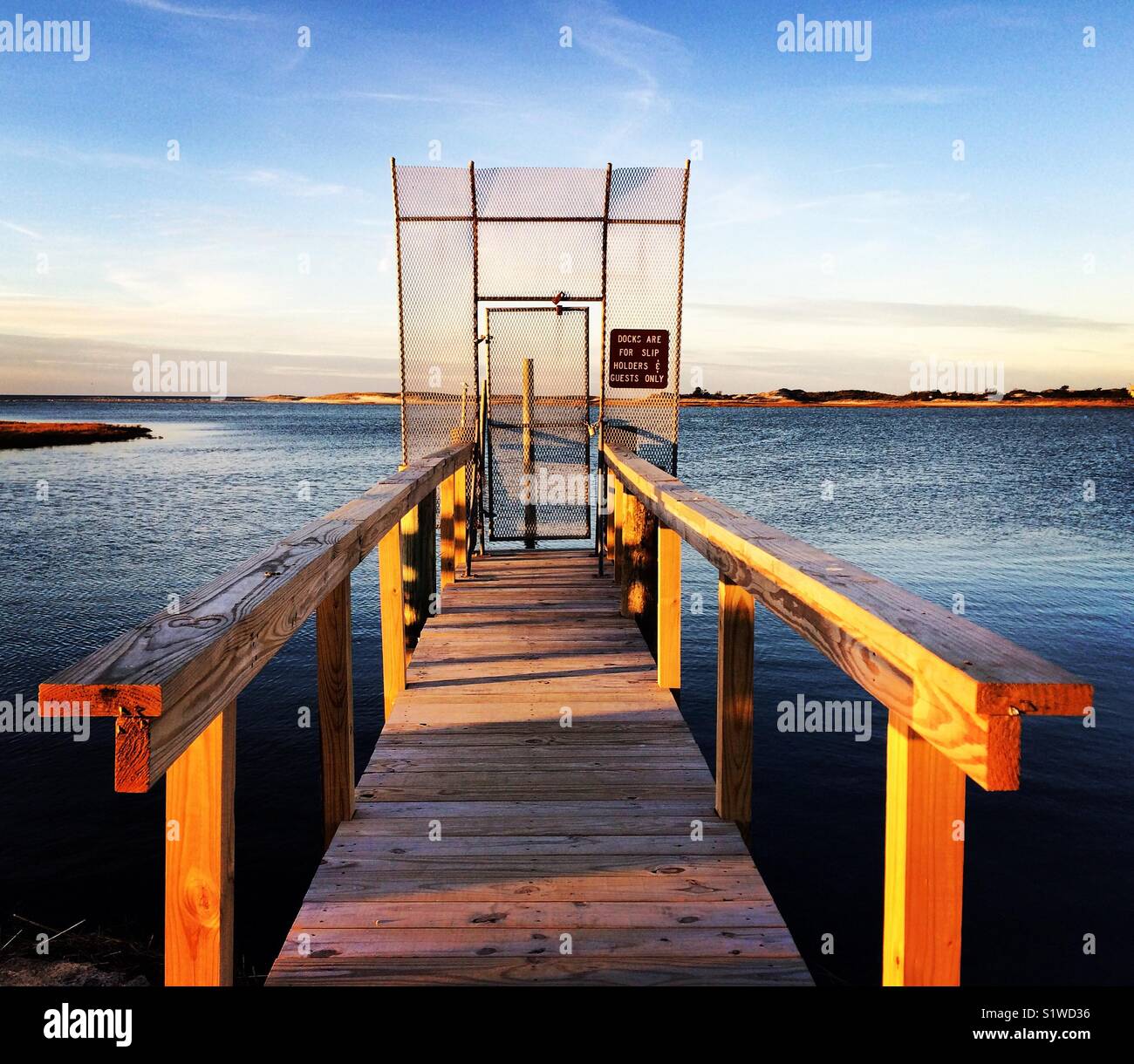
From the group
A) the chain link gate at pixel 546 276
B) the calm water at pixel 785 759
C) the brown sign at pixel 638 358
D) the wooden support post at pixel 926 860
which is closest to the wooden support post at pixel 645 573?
the calm water at pixel 785 759

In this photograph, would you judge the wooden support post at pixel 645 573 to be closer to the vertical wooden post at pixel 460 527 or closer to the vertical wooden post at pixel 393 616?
the vertical wooden post at pixel 460 527

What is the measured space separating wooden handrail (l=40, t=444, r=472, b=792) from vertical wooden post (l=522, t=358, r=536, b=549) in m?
6.51

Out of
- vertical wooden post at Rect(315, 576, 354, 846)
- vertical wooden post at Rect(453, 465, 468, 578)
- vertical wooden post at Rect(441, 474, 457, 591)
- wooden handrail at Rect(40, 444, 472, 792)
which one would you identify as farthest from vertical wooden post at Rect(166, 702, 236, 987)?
→ vertical wooden post at Rect(453, 465, 468, 578)

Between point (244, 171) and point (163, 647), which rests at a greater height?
point (244, 171)

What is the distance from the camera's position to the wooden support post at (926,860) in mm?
1480

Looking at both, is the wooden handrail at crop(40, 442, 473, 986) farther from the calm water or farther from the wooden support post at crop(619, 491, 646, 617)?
the wooden support post at crop(619, 491, 646, 617)

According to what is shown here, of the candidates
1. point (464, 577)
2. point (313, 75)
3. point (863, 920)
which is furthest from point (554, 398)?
point (313, 75)

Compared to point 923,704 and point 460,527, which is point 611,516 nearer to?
point 460,527

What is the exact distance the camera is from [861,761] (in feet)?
24.2

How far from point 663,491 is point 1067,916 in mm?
3820

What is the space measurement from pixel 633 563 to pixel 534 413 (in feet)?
10.7
